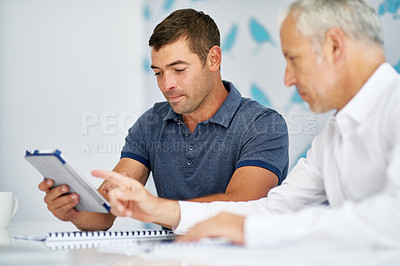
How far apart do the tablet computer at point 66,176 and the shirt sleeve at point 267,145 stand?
1.86ft

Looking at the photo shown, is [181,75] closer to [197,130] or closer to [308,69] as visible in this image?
[197,130]

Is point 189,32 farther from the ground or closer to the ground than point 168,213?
farther from the ground

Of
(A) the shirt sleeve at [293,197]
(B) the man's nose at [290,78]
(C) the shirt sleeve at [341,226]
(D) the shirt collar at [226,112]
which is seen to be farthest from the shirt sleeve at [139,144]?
(C) the shirt sleeve at [341,226]

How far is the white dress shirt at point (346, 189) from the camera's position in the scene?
30.6 inches

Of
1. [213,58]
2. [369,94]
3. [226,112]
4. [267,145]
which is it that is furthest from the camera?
[213,58]

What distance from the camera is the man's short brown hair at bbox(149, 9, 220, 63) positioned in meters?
1.82

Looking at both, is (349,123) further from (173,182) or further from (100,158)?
(100,158)

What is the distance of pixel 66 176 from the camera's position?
127 cm

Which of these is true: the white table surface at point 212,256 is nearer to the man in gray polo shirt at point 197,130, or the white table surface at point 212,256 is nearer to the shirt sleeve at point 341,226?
the shirt sleeve at point 341,226

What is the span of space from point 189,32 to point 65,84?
175 centimetres

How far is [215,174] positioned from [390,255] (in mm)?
1068

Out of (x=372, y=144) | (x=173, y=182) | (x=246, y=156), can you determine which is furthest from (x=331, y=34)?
(x=173, y=182)

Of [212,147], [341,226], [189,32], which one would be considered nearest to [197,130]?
[212,147]

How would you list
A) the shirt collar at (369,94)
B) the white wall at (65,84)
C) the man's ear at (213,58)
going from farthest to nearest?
the white wall at (65,84) → the man's ear at (213,58) → the shirt collar at (369,94)
